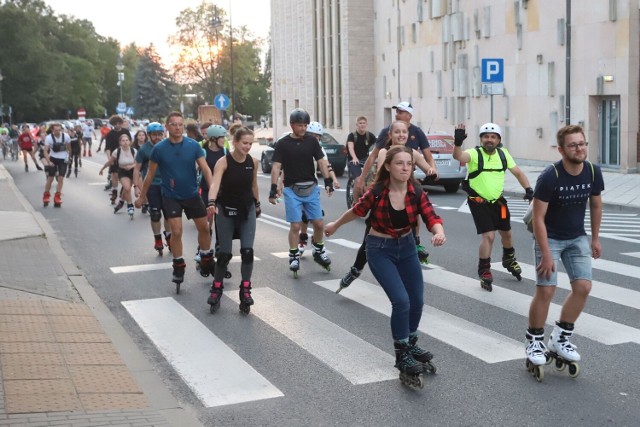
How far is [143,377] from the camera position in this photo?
22.5 feet

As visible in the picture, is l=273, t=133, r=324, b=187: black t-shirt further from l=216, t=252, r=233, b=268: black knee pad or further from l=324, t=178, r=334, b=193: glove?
l=216, t=252, r=233, b=268: black knee pad

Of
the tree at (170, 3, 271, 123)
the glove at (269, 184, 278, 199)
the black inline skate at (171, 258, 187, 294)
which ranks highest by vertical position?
the tree at (170, 3, 271, 123)

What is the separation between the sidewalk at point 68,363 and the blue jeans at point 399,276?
5.23 ft

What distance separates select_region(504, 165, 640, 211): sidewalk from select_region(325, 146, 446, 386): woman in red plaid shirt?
12711 mm

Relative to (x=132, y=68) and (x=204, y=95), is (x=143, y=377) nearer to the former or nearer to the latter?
(x=204, y=95)

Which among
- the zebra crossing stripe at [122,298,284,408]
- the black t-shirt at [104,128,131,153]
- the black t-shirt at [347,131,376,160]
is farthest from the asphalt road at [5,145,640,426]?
the black t-shirt at [104,128,131,153]

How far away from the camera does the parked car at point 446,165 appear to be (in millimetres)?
22656

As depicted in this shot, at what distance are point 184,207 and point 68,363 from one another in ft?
12.4

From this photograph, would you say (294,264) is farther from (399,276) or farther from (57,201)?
(57,201)

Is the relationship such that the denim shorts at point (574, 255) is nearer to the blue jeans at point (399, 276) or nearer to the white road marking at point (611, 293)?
the blue jeans at point (399, 276)

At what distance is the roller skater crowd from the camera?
671 centimetres

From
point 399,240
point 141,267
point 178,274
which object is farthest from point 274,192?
point 399,240

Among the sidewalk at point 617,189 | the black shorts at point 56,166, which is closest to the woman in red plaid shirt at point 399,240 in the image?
the sidewalk at point 617,189

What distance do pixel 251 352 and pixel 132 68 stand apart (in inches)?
6966
